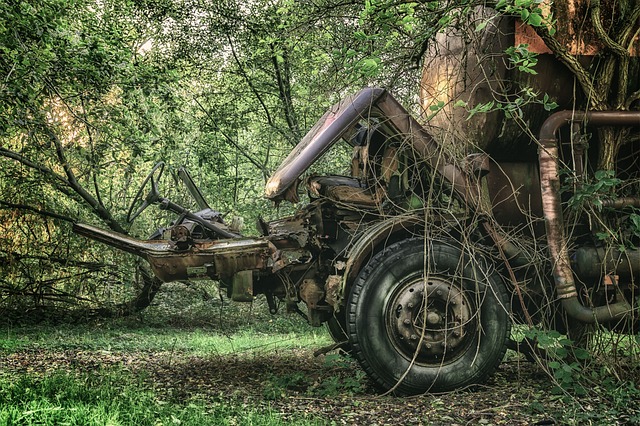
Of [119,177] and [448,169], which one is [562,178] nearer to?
[448,169]

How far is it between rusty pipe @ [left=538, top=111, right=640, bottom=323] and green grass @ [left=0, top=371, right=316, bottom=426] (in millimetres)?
2114

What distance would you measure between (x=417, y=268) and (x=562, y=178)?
1.42 meters

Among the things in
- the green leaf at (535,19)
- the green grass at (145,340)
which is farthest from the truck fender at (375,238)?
the green grass at (145,340)

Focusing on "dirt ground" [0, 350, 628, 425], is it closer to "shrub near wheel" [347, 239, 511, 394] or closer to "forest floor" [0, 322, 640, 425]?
"forest floor" [0, 322, 640, 425]

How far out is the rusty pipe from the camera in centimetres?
447

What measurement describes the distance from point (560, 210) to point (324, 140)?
1835mm

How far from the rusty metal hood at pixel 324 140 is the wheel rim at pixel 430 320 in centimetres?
112

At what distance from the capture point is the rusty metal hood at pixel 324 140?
4.64m

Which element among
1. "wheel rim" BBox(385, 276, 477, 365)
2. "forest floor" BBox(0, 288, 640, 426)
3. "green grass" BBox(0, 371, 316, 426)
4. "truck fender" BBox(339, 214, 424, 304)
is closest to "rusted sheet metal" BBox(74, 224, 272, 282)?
"truck fender" BBox(339, 214, 424, 304)

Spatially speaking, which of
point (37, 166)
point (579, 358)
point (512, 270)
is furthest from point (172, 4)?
point (579, 358)

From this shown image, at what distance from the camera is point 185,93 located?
11.6 meters

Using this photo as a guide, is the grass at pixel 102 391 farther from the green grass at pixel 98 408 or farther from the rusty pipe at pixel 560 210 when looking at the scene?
the rusty pipe at pixel 560 210

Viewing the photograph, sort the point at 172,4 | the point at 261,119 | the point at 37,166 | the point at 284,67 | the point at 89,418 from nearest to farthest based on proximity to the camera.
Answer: the point at 89,418, the point at 37,166, the point at 172,4, the point at 284,67, the point at 261,119

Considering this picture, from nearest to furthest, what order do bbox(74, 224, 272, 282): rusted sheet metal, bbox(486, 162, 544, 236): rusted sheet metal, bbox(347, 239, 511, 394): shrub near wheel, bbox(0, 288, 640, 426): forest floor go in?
bbox(0, 288, 640, 426): forest floor, bbox(347, 239, 511, 394): shrub near wheel, bbox(74, 224, 272, 282): rusted sheet metal, bbox(486, 162, 544, 236): rusted sheet metal
